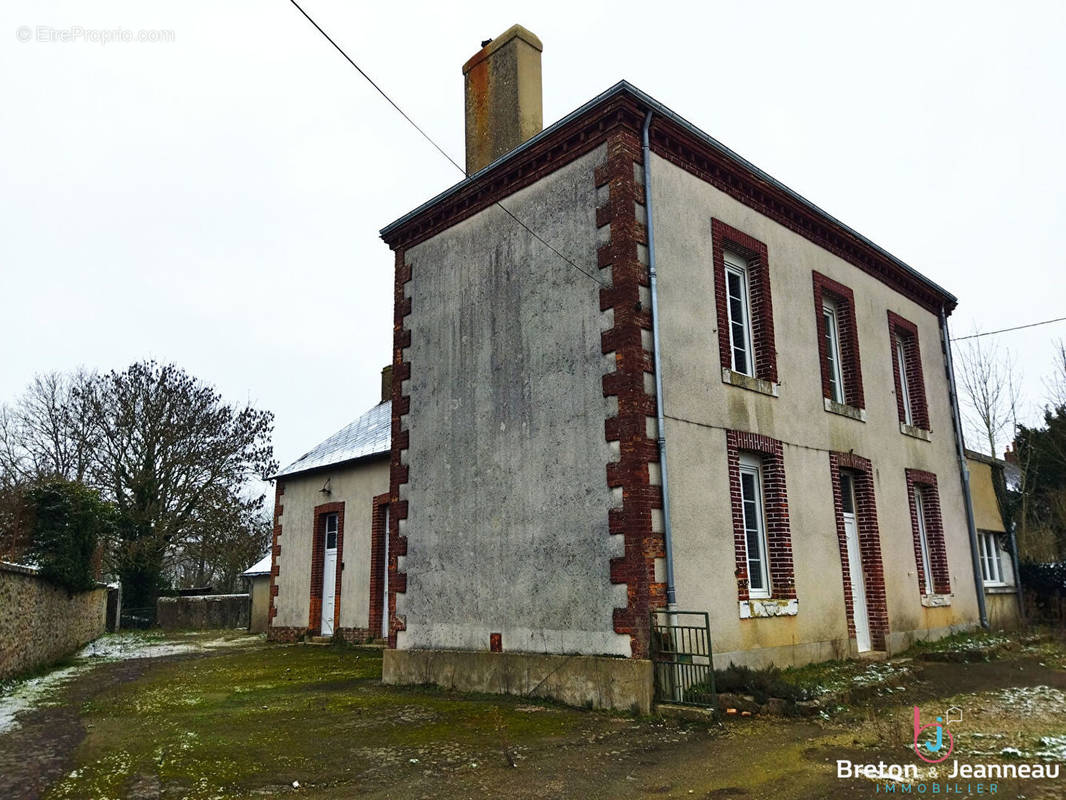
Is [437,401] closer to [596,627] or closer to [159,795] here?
[596,627]

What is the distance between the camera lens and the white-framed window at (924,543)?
12.8m

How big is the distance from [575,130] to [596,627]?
574 centimetres

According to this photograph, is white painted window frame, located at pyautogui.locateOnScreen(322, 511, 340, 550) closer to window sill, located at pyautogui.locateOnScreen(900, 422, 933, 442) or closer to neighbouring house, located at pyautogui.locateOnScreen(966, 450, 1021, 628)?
window sill, located at pyautogui.locateOnScreen(900, 422, 933, 442)

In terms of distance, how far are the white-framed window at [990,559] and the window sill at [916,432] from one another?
308 centimetres

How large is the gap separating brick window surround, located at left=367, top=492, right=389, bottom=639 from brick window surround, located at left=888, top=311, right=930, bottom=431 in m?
9.76

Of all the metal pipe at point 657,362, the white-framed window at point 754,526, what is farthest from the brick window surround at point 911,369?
the metal pipe at point 657,362

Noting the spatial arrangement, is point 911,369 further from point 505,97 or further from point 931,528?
point 505,97

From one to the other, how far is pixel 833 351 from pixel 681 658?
6.51 metres

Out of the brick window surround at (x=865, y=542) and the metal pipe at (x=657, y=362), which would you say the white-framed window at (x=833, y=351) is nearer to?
the brick window surround at (x=865, y=542)

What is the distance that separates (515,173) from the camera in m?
10.2

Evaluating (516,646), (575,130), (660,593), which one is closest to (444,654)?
(516,646)

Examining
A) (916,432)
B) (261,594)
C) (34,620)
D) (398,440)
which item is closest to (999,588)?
(916,432)

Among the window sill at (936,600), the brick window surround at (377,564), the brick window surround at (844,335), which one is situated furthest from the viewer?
the brick window surround at (377,564)

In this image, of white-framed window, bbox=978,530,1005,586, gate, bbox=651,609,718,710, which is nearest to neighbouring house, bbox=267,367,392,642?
gate, bbox=651,609,718,710
